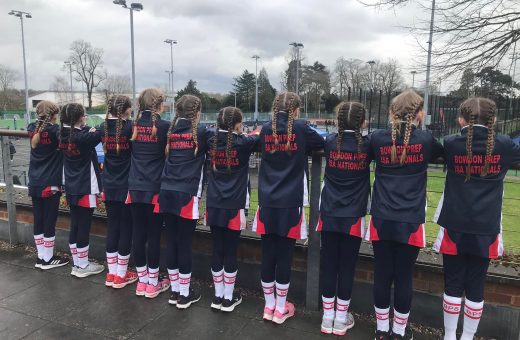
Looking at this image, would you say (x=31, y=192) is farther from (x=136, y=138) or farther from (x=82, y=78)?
(x=82, y=78)

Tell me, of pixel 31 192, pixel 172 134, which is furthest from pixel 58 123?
pixel 172 134

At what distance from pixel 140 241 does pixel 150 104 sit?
49.2 inches

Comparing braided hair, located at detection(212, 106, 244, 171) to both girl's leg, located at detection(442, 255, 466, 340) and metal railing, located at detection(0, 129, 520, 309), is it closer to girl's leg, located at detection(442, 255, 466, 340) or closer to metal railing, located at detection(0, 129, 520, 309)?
metal railing, located at detection(0, 129, 520, 309)

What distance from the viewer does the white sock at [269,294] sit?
3453 mm

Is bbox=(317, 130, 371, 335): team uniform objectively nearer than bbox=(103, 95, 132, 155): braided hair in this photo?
Yes

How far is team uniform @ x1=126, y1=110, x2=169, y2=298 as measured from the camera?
3688mm

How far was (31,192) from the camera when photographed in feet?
14.6

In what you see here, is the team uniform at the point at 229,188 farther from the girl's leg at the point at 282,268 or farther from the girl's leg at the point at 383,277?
the girl's leg at the point at 383,277

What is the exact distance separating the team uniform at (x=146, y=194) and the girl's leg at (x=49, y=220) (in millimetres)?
1212

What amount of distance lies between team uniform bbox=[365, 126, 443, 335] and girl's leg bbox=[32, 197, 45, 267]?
11.4 ft

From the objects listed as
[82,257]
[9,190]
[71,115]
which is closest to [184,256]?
[82,257]

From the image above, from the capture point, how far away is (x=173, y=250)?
3.73 metres

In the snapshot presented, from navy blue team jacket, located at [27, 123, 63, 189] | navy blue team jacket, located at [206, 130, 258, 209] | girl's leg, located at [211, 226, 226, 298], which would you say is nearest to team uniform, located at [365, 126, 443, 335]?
navy blue team jacket, located at [206, 130, 258, 209]

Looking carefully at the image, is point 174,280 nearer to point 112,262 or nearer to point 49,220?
point 112,262
